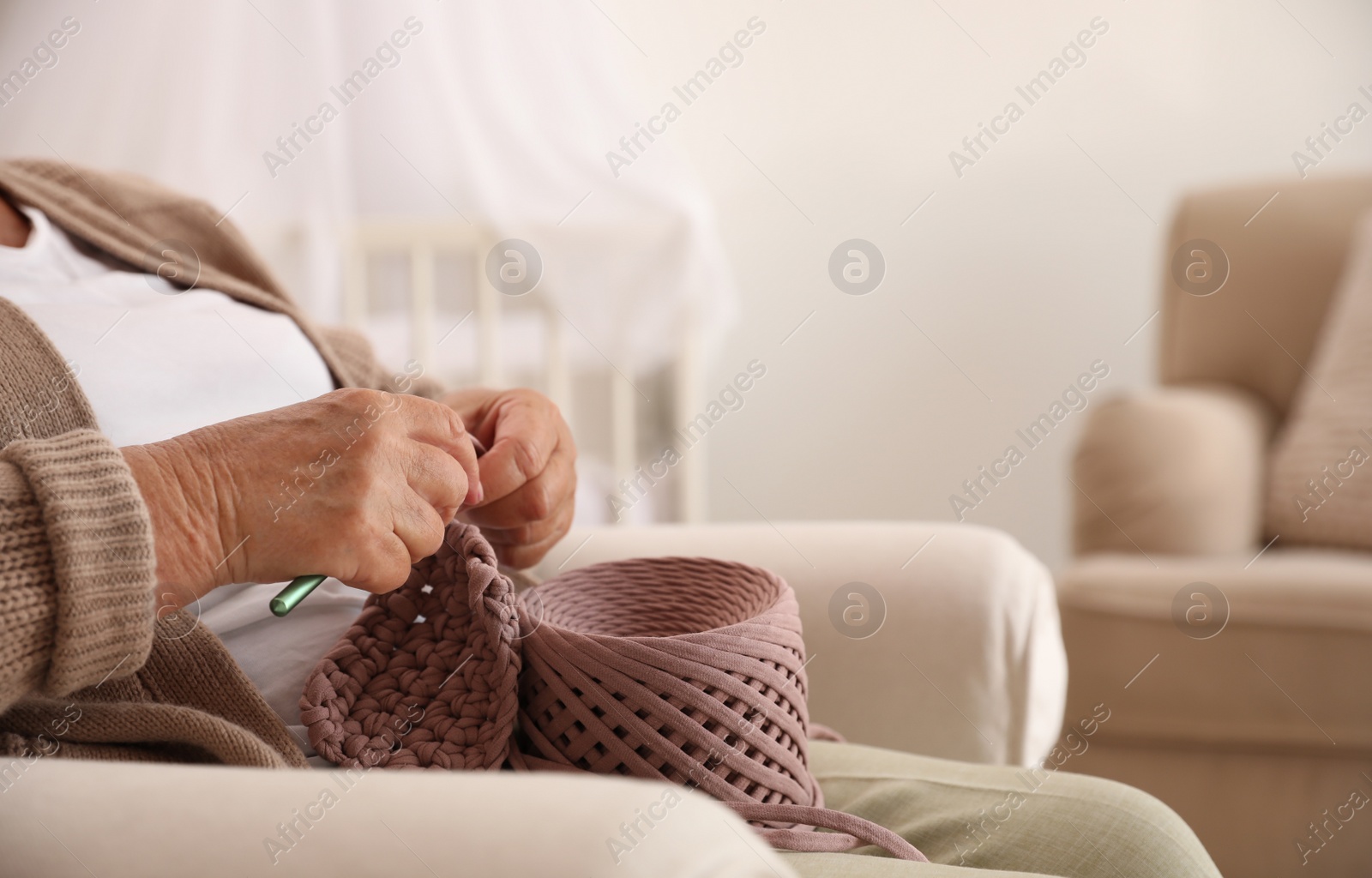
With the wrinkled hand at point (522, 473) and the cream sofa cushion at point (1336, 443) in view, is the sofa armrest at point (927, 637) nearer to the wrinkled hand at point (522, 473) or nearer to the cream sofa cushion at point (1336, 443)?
the wrinkled hand at point (522, 473)

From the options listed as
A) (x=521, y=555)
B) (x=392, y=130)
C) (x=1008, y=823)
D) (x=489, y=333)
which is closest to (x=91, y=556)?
(x=521, y=555)

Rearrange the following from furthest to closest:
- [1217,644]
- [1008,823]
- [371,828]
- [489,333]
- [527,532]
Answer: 1. [489,333]
2. [1217,644]
3. [527,532]
4. [1008,823]
5. [371,828]

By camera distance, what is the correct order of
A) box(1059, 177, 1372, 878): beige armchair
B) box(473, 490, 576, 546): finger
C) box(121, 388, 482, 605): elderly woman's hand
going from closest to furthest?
box(121, 388, 482, 605): elderly woman's hand → box(473, 490, 576, 546): finger → box(1059, 177, 1372, 878): beige armchair

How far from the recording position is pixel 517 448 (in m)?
0.67

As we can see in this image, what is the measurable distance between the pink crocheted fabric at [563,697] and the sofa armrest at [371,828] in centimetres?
16

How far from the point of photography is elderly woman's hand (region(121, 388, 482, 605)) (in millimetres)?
462

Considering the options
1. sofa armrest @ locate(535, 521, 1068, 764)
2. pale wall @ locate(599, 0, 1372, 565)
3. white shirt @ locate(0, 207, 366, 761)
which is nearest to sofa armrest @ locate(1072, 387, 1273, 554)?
sofa armrest @ locate(535, 521, 1068, 764)

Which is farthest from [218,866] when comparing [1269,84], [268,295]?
[1269,84]

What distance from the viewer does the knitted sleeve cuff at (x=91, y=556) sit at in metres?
0.40

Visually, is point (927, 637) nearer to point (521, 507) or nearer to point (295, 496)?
point (521, 507)

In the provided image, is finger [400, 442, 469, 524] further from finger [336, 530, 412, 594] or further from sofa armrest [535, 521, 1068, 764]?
sofa armrest [535, 521, 1068, 764]

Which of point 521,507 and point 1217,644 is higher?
point 1217,644

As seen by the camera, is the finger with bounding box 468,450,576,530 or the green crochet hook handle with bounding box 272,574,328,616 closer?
the green crochet hook handle with bounding box 272,574,328,616

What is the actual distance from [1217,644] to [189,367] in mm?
1095
